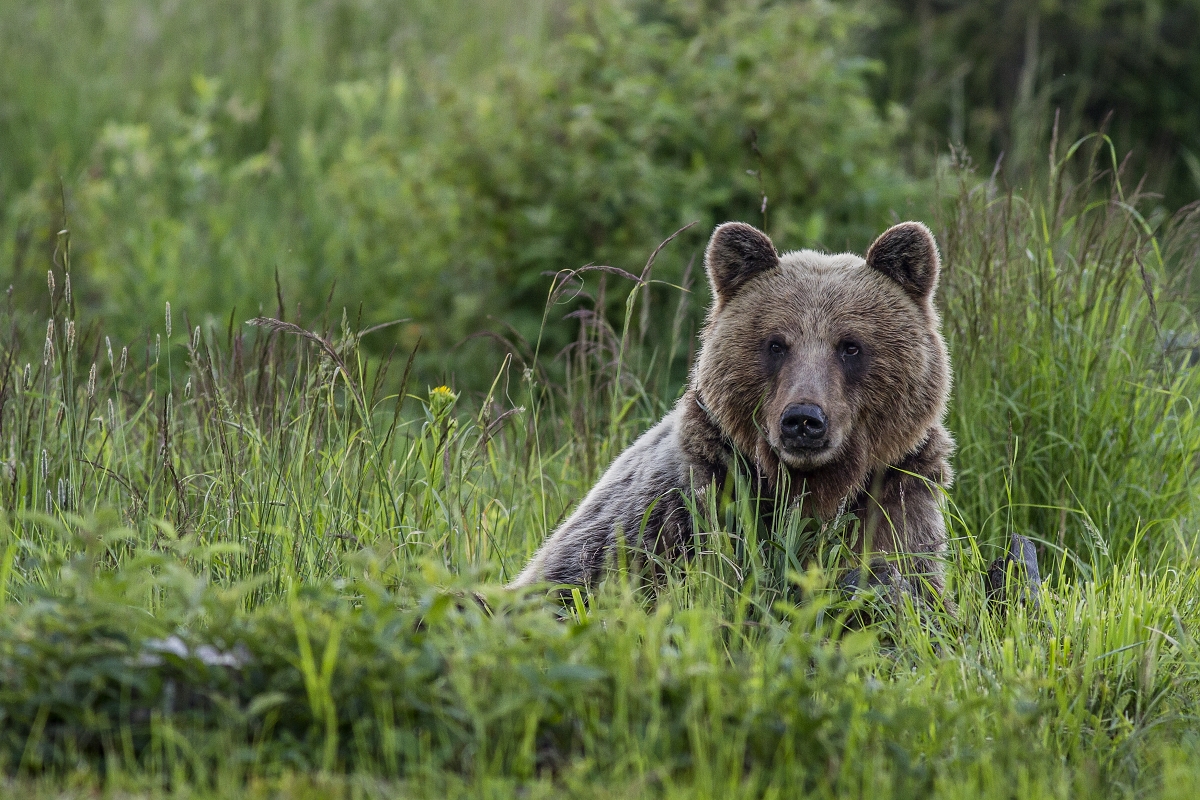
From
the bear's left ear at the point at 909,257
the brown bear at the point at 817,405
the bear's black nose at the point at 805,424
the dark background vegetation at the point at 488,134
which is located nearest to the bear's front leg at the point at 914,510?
the brown bear at the point at 817,405

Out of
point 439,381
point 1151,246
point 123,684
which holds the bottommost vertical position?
point 439,381

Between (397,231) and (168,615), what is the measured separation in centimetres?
651

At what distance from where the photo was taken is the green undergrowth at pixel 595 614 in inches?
103

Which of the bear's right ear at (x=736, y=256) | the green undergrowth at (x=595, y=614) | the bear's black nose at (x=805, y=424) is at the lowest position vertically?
the green undergrowth at (x=595, y=614)

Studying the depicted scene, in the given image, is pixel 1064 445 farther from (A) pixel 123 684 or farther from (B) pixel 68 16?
(B) pixel 68 16

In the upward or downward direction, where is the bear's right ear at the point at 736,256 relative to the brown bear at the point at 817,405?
upward

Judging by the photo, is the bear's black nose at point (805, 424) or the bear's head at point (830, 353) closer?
the bear's black nose at point (805, 424)

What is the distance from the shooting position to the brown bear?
391 cm

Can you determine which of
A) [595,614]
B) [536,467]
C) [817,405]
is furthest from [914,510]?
[536,467]

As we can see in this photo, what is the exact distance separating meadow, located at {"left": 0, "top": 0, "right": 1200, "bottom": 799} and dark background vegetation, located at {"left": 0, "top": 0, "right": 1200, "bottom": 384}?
47 mm

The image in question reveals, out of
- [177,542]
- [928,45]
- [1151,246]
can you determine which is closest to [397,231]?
[928,45]

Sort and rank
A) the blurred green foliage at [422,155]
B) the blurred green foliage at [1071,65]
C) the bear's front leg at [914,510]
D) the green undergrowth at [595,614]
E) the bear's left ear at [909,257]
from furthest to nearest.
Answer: the blurred green foliage at [1071,65], the blurred green foliage at [422,155], the bear's left ear at [909,257], the bear's front leg at [914,510], the green undergrowth at [595,614]

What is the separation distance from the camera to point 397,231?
8.98 m

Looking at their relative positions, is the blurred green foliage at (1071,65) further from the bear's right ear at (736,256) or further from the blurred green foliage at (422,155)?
the bear's right ear at (736,256)
